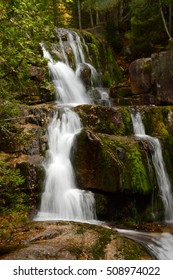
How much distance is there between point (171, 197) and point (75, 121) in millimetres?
3936

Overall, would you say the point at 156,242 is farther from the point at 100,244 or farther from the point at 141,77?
the point at 141,77

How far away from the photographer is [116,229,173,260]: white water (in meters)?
6.78

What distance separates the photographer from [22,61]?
196 inches

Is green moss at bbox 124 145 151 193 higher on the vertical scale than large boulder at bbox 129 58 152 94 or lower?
lower

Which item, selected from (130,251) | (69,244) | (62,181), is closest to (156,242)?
(130,251)

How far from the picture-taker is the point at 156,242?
24.1 feet

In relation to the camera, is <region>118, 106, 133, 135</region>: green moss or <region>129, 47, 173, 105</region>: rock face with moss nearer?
<region>118, 106, 133, 135</region>: green moss

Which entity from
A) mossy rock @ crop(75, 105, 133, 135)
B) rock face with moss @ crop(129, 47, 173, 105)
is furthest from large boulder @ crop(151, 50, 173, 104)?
mossy rock @ crop(75, 105, 133, 135)

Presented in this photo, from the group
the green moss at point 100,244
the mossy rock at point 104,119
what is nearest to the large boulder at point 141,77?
the mossy rock at point 104,119

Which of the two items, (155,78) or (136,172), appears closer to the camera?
(136,172)

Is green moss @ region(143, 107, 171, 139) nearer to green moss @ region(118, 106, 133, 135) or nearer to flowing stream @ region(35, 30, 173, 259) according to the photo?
flowing stream @ region(35, 30, 173, 259)

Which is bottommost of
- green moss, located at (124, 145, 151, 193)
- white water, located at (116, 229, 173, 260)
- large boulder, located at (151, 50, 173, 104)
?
white water, located at (116, 229, 173, 260)
